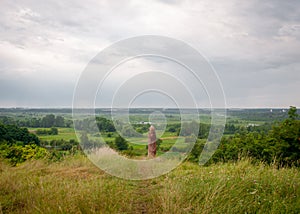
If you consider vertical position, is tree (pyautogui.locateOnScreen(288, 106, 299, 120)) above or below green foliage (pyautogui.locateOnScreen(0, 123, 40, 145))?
above

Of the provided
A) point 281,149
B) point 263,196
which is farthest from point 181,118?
point 281,149

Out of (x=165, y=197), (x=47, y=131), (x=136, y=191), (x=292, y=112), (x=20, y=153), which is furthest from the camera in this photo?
(x=47, y=131)

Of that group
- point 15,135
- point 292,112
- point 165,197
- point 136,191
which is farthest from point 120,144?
point 292,112

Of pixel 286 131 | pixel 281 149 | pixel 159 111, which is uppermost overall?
pixel 159 111

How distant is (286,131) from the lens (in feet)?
39.8

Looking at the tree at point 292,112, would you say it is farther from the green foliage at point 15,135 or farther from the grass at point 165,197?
the green foliage at point 15,135

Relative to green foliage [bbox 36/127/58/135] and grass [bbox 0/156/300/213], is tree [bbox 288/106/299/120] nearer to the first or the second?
grass [bbox 0/156/300/213]

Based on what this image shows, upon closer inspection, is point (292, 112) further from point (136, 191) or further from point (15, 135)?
point (15, 135)

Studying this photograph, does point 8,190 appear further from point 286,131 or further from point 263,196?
point 286,131

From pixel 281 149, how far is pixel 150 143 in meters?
6.19

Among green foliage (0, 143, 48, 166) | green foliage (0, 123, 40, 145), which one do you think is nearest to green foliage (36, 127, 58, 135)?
green foliage (0, 123, 40, 145)

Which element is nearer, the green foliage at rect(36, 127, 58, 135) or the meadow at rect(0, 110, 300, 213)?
the meadow at rect(0, 110, 300, 213)

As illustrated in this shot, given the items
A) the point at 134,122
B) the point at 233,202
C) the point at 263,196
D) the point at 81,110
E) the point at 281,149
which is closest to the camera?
the point at 233,202

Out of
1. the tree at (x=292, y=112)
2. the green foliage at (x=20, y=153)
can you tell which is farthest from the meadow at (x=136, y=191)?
the tree at (x=292, y=112)
